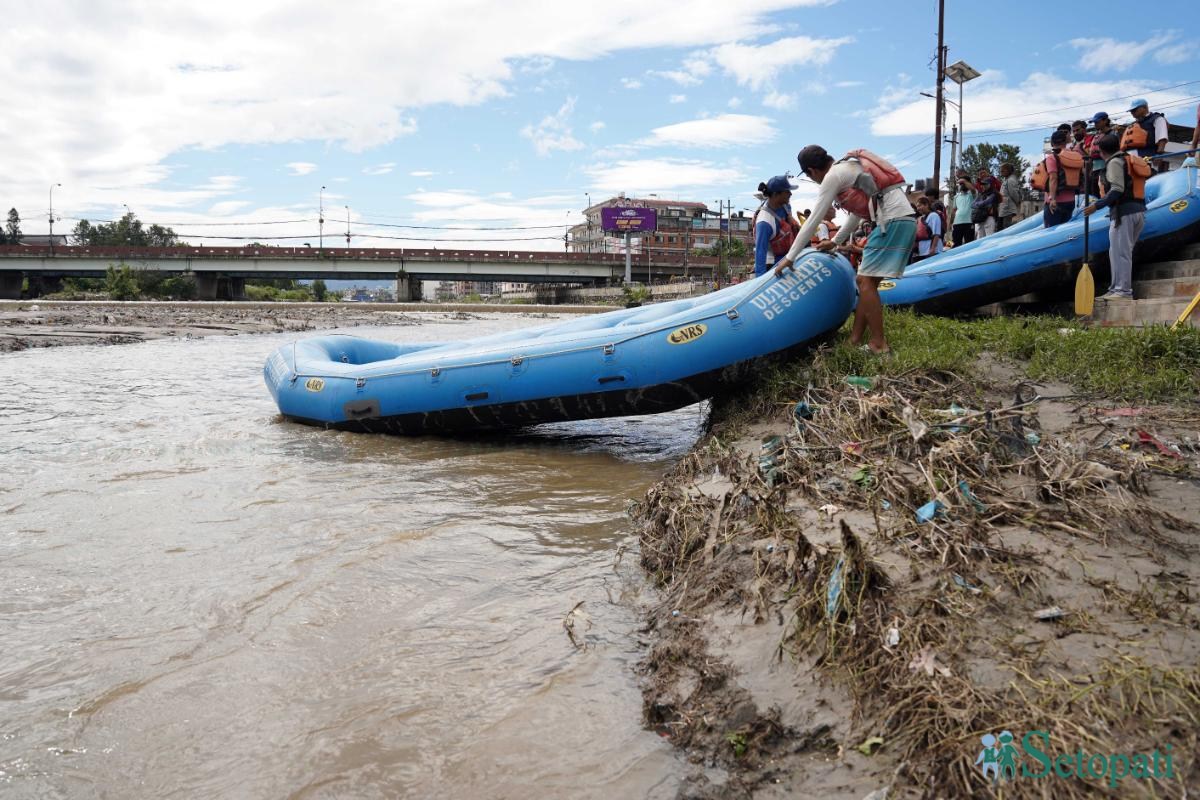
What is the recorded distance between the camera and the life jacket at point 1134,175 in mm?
7227

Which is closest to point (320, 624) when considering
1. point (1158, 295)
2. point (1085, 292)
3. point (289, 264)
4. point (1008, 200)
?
point (1085, 292)

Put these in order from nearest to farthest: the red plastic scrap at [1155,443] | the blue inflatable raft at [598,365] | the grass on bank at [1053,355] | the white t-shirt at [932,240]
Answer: the red plastic scrap at [1155,443], the grass on bank at [1053,355], the blue inflatable raft at [598,365], the white t-shirt at [932,240]

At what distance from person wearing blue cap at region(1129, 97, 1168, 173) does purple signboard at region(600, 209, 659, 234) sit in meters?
73.4

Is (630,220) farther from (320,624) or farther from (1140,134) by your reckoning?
(320,624)

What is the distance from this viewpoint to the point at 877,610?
2545 mm

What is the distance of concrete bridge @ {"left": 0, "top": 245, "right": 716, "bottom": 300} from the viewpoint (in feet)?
207

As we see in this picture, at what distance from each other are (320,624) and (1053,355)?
15.4 feet

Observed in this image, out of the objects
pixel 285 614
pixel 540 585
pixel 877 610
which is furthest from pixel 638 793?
pixel 285 614

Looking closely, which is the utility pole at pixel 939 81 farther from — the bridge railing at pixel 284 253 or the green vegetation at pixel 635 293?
the bridge railing at pixel 284 253

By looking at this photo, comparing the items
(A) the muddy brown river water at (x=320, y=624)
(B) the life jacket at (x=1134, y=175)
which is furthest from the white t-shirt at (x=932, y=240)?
(A) the muddy brown river water at (x=320, y=624)

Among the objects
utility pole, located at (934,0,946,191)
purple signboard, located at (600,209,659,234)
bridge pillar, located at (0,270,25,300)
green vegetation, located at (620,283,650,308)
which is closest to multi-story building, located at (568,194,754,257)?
purple signboard, located at (600,209,659,234)

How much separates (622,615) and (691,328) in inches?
127

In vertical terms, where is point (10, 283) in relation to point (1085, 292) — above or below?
above

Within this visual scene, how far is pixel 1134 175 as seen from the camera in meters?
7.29
